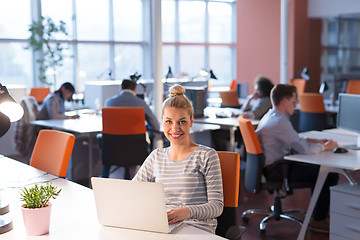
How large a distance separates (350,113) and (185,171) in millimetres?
2243

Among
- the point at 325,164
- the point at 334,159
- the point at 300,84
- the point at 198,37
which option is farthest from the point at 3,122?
the point at 198,37

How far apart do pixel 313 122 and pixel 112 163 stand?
10.4ft

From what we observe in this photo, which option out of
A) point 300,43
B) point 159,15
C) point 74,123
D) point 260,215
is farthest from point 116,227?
point 300,43

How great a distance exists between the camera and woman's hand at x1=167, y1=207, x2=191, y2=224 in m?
1.97

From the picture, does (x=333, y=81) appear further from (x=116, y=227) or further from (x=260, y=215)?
(x=116, y=227)

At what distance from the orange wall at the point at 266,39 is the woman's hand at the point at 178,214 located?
9.11m

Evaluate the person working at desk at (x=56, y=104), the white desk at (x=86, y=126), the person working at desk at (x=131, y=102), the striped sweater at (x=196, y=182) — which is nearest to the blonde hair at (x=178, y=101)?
the striped sweater at (x=196, y=182)

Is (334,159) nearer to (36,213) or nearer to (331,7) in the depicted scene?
(36,213)

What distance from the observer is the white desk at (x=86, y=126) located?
16.6 feet

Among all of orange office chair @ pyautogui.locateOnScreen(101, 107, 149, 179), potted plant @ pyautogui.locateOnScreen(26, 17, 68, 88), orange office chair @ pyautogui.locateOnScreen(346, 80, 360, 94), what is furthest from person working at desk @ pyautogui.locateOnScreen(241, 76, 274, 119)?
potted plant @ pyautogui.locateOnScreen(26, 17, 68, 88)

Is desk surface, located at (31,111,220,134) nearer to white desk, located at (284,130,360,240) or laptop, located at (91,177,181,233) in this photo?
white desk, located at (284,130,360,240)

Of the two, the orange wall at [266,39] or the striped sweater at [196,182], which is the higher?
the orange wall at [266,39]

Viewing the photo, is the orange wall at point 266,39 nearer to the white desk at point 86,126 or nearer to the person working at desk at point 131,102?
the white desk at point 86,126

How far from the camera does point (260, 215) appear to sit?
4.43 m
